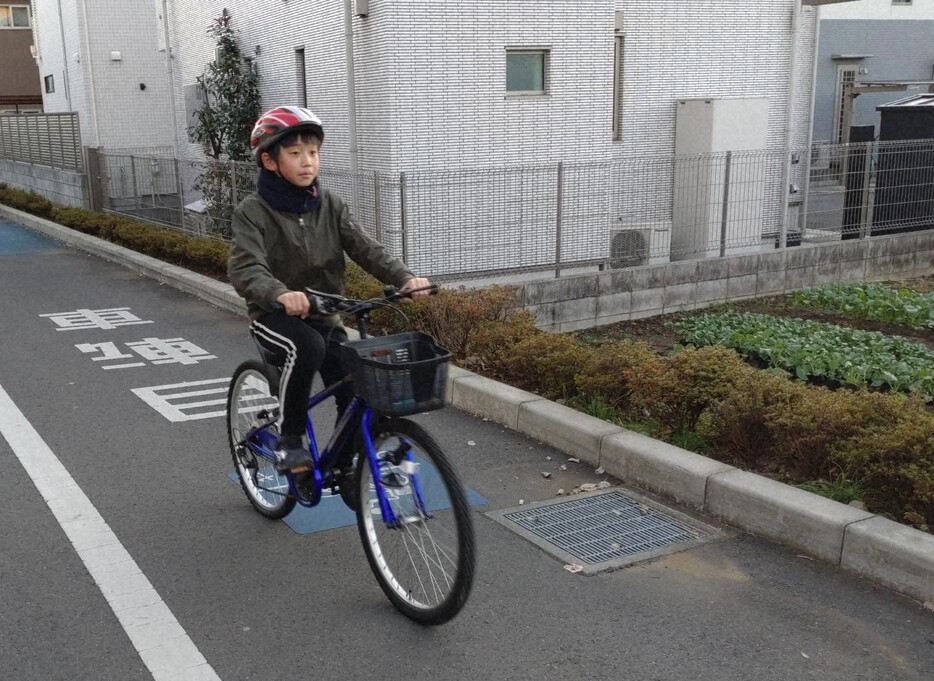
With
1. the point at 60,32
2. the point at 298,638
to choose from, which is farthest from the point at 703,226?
the point at 60,32

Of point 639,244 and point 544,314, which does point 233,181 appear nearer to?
point 544,314

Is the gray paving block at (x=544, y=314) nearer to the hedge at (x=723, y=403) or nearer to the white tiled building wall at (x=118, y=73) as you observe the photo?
the hedge at (x=723, y=403)

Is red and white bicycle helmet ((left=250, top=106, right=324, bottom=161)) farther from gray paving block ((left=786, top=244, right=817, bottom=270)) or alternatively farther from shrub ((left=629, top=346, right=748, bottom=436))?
gray paving block ((left=786, top=244, right=817, bottom=270))

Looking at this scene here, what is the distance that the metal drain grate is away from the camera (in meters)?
4.46

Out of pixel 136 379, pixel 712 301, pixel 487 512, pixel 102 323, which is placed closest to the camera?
pixel 487 512

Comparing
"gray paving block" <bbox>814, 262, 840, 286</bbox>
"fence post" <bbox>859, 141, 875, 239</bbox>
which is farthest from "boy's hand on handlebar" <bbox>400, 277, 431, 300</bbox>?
"fence post" <bbox>859, 141, 875, 239</bbox>

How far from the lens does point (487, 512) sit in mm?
4949

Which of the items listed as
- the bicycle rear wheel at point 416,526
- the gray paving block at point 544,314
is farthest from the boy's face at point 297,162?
the gray paving block at point 544,314

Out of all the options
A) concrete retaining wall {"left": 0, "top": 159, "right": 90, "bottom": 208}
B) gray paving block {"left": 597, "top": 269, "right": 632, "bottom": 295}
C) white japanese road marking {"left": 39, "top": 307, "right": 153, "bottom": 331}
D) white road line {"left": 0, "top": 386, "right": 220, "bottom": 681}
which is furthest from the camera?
concrete retaining wall {"left": 0, "top": 159, "right": 90, "bottom": 208}

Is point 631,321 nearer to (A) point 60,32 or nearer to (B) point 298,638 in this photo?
(B) point 298,638

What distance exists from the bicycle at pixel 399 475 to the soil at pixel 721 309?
5.46 meters

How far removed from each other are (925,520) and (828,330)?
207 inches

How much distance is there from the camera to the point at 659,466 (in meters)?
5.11

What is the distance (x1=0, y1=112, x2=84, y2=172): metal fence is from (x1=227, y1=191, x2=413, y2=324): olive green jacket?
55.4ft
